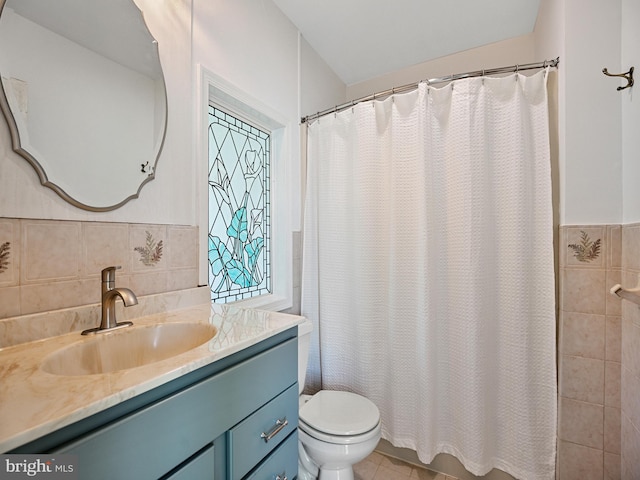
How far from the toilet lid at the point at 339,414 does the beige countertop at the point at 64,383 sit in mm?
681

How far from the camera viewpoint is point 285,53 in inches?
70.4

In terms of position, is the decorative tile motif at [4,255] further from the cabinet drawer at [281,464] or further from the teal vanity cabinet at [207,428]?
the cabinet drawer at [281,464]

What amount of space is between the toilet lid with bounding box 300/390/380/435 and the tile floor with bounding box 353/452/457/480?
44cm

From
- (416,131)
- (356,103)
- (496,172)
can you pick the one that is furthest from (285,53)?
(496,172)

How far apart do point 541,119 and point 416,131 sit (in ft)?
1.76

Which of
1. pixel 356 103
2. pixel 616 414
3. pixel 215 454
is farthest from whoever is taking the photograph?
pixel 356 103

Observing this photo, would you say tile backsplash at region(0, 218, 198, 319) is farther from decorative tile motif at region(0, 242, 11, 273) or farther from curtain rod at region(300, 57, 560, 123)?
curtain rod at region(300, 57, 560, 123)

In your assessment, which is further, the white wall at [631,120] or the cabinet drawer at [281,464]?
the white wall at [631,120]

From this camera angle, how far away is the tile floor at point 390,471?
5.02ft

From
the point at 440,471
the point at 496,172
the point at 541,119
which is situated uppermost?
the point at 541,119

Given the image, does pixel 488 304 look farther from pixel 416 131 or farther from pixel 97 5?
pixel 97 5

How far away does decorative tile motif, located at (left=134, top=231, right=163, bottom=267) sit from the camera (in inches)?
42.0

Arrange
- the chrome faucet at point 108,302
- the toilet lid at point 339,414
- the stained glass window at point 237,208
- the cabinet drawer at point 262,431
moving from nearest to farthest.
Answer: the cabinet drawer at point 262,431, the chrome faucet at point 108,302, the toilet lid at point 339,414, the stained glass window at point 237,208

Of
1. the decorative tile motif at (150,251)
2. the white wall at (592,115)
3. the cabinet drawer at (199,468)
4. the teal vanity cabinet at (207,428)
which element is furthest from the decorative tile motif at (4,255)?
the white wall at (592,115)
